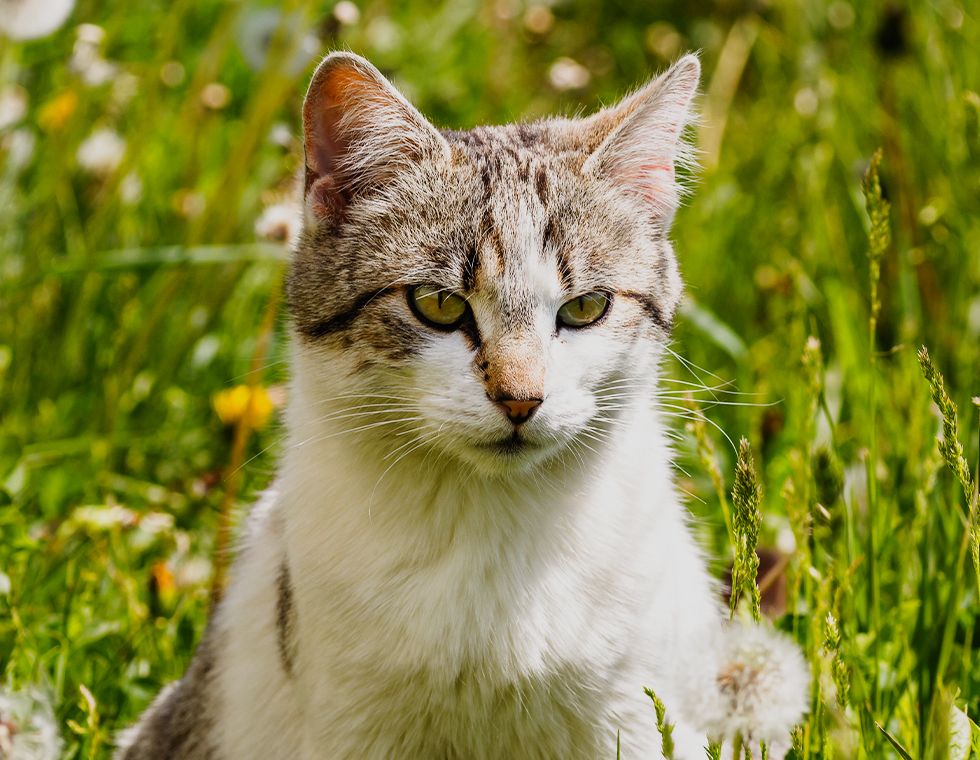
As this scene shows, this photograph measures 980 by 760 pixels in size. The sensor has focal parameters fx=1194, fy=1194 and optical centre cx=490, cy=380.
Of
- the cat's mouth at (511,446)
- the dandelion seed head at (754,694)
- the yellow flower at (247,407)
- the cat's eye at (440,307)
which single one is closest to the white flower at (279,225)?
the yellow flower at (247,407)

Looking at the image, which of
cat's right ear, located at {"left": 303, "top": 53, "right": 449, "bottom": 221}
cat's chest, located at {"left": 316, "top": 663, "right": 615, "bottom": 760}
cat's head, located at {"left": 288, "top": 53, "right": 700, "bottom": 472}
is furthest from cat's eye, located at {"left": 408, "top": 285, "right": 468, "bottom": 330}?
cat's chest, located at {"left": 316, "top": 663, "right": 615, "bottom": 760}

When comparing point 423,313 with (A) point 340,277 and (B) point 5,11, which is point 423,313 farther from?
(B) point 5,11

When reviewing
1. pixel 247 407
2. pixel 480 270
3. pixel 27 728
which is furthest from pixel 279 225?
pixel 27 728

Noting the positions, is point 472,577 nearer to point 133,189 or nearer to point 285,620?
point 285,620

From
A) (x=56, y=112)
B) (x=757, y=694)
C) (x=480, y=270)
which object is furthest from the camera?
(x=56, y=112)

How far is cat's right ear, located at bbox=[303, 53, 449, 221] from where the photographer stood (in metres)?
2.03

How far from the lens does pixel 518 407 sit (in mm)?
1801

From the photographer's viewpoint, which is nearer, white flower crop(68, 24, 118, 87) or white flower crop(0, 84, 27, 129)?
white flower crop(68, 24, 118, 87)

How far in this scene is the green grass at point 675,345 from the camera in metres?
2.20

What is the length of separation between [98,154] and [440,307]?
7.70ft

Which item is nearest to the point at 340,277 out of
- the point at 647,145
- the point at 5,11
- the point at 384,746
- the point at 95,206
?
the point at 647,145

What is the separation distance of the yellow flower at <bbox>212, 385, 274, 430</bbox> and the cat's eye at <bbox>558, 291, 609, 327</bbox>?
3.30 feet

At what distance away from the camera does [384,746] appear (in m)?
1.90

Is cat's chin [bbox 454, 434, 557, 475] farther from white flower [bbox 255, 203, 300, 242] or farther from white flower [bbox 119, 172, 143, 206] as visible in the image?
white flower [bbox 119, 172, 143, 206]
